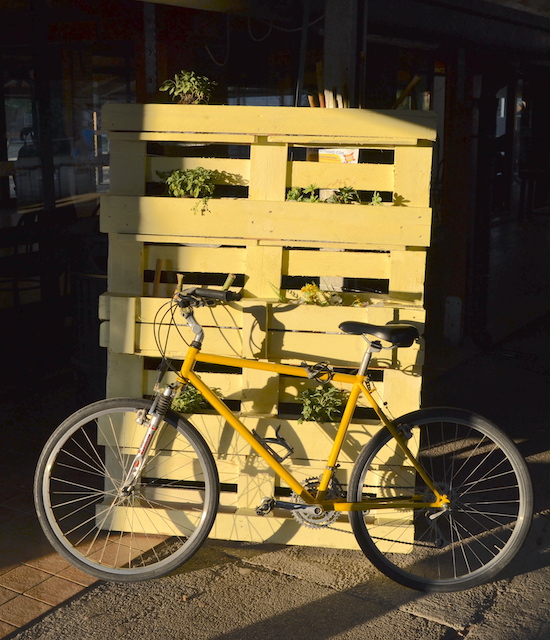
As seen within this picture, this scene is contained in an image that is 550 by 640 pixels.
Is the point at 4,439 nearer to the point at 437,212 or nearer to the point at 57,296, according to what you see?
the point at 57,296

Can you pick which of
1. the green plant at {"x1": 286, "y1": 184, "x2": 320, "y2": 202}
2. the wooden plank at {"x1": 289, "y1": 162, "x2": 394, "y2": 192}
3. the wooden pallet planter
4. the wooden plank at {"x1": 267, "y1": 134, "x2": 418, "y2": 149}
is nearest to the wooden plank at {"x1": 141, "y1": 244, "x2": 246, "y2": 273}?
the wooden pallet planter

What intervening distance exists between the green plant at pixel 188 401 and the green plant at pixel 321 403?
52cm

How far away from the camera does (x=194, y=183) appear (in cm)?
432

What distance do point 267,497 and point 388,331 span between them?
1.03m

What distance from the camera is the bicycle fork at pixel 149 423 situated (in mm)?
4012

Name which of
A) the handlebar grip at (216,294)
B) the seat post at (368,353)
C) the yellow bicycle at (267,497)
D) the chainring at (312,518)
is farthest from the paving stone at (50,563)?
the seat post at (368,353)

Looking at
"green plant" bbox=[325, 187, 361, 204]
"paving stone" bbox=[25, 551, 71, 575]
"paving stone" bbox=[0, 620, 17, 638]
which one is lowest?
"paving stone" bbox=[0, 620, 17, 638]

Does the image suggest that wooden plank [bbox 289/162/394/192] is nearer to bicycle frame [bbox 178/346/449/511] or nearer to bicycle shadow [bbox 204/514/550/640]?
bicycle frame [bbox 178/346/449/511]

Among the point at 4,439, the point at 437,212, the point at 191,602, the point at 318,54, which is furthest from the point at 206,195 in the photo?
the point at 437,212

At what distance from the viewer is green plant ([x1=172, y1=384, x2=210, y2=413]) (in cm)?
446

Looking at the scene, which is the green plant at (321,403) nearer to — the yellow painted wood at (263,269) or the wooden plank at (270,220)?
the yellow painted wood at (263,269)

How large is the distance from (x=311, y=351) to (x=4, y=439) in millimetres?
2585

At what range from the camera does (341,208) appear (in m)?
4.31

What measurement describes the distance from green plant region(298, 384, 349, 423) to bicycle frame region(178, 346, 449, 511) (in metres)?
0.27
